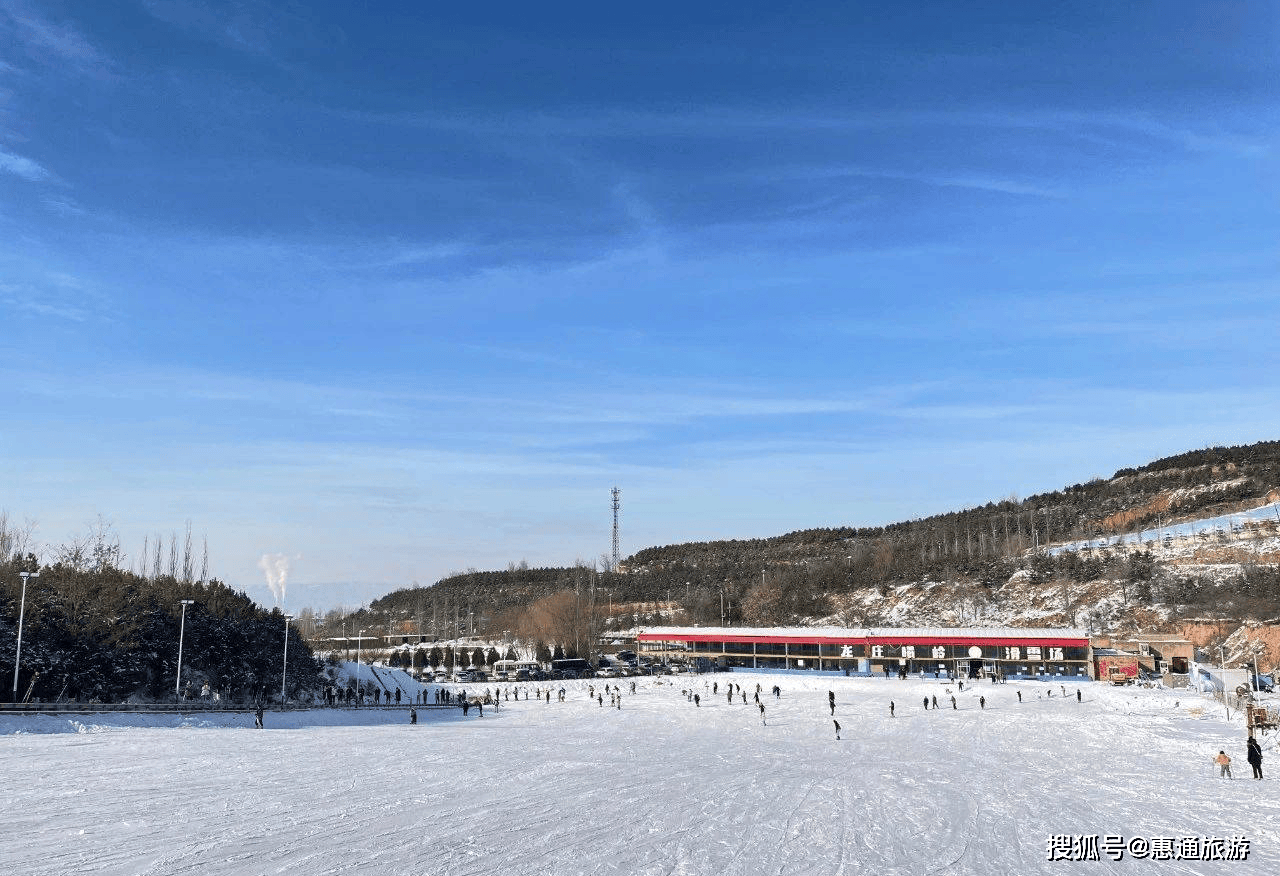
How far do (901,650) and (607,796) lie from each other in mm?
69372

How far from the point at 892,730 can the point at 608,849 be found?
95.2ft

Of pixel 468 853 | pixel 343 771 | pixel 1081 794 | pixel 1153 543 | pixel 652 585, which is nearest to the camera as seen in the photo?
pixel 468 853

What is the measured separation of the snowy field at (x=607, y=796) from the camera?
17062 millimetres

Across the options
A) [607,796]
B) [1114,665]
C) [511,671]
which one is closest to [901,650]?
[1114,665]

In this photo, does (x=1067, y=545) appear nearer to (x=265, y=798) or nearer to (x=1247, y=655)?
(x=1247, y=655)

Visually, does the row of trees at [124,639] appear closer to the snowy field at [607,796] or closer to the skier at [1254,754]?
the snowy field at [607,796]

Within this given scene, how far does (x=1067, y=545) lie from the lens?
480 feet

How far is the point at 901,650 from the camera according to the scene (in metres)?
87.4

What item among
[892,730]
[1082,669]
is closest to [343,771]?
[892,730]

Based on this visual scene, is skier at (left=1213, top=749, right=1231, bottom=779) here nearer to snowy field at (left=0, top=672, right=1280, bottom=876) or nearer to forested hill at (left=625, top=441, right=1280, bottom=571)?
Result: snowy field at (left=0, top=672, right=1280, bottom=876)

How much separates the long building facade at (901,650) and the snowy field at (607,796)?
3637 cm

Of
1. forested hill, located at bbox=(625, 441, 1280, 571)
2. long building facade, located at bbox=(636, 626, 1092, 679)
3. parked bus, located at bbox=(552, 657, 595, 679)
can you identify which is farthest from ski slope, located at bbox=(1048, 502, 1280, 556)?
parked bus, located at bbox=(552, 657, 595, 679)

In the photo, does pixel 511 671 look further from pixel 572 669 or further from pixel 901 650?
pixel 901 650

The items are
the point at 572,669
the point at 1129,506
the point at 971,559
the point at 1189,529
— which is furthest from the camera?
the point at 1129,506
